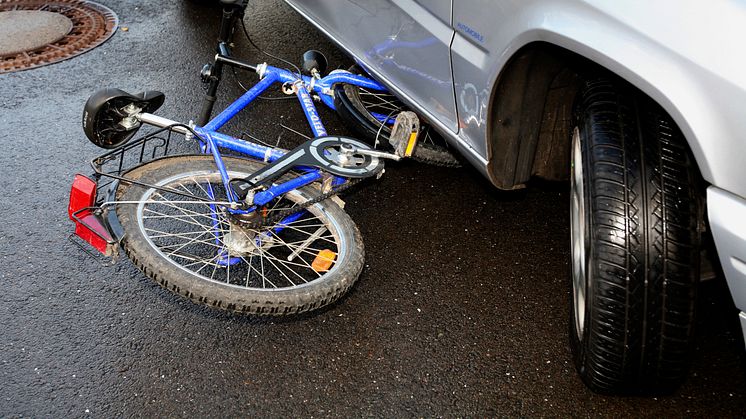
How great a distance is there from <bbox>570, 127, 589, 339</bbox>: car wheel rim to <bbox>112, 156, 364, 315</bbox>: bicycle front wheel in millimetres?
803

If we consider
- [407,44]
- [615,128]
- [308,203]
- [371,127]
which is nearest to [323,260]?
[308,203]

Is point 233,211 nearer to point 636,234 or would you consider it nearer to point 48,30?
point 636,234

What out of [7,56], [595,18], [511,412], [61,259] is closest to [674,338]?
[511,412]

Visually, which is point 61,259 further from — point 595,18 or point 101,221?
point 595,18

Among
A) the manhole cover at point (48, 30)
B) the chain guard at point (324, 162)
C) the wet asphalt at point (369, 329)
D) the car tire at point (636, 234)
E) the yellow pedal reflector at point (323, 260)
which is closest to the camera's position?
the car tire at point (636, 234)

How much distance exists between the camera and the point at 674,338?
2213mm

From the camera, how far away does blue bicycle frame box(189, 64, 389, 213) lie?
2871 mm

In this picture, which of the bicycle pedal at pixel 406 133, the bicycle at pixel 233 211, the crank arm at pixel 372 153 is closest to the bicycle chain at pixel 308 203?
the bicycle at pixel 233 211

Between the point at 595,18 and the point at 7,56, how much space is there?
13.2 feet

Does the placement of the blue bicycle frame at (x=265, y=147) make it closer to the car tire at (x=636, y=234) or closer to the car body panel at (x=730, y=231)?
the car tire at (x=636, y=234)

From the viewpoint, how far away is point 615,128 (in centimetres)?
218

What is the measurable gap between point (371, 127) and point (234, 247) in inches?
36.4

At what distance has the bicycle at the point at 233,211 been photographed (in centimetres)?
265

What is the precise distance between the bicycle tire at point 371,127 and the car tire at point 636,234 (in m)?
1.00
